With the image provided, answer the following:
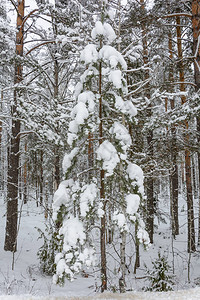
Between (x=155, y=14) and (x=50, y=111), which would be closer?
(x=155, y=14)

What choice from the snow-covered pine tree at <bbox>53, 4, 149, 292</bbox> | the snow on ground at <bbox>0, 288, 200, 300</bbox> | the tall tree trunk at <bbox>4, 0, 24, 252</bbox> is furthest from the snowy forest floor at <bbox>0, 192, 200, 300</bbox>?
the snow-covered pine tree at <bbox>53, 4, 149, 292</bbox>

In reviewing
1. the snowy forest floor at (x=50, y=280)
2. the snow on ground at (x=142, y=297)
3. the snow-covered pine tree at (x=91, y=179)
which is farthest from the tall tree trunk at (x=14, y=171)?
the snow on ground at (x=142, y=297)

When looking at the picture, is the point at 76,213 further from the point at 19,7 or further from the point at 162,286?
the point at 19,7

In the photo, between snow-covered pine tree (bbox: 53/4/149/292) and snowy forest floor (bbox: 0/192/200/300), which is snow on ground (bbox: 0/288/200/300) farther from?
snow-covered pine tree (bbox: 53/4/149/292)

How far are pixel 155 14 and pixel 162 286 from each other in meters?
6.95

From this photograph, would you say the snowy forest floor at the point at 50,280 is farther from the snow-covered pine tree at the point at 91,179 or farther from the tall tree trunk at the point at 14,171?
the snow-covered pine tree at the point at 91,179

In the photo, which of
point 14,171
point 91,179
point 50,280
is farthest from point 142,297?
point 14,171

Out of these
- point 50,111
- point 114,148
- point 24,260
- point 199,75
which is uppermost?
point 199,75

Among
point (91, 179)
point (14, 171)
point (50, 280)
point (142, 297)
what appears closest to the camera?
point (142, 297)

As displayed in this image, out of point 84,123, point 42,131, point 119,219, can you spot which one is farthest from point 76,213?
point 42,131

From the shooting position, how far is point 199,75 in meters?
7.39

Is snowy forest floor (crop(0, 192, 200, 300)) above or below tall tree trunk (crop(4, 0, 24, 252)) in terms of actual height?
below

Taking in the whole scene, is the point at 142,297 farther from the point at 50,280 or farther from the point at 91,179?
the point at 50,280

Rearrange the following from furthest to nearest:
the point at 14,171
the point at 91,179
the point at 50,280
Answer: the point at 14,171 → the point at 50,280 → the point at 91,179
